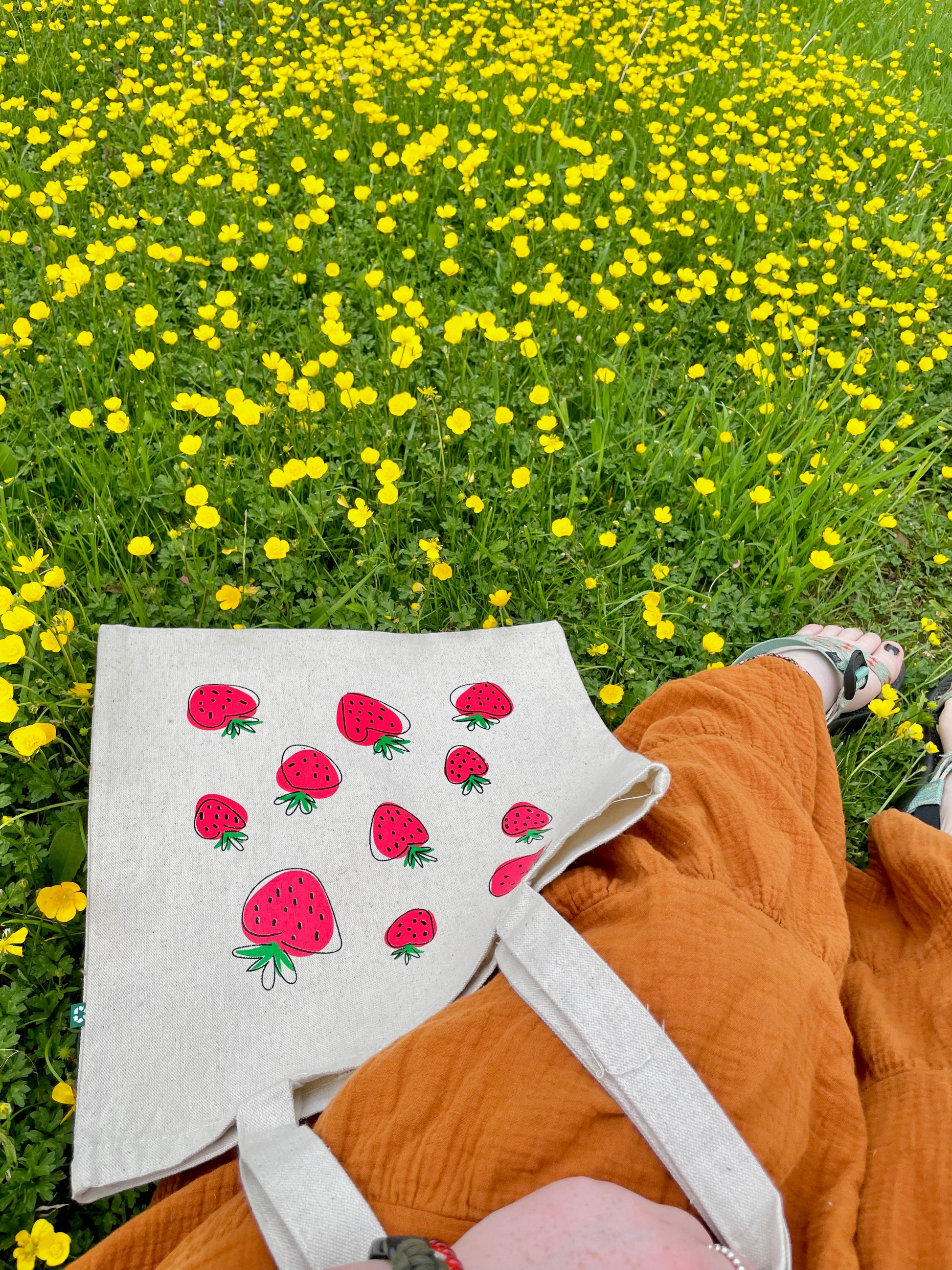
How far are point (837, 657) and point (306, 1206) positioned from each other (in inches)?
58.5

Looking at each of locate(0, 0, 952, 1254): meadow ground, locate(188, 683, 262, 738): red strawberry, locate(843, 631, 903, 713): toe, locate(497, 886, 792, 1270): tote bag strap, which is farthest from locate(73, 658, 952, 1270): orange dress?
locate(843, 631, 903, 713): toe

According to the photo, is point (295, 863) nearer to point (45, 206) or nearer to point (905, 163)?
point (45, 206)

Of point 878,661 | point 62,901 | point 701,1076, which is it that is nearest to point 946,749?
point 878,661

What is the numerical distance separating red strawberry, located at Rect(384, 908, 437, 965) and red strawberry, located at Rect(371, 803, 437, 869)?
0.26ft

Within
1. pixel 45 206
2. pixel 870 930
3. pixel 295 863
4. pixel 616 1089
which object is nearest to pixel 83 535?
pixel 295 863

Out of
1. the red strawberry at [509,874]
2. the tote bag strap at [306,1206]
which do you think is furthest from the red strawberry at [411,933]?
the tote bag strap at [306,1206]

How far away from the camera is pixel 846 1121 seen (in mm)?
964

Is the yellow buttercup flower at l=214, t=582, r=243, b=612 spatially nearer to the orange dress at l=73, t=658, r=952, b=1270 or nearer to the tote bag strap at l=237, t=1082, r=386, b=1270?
the orange dress at l=73, t=658, r=952, b=1270

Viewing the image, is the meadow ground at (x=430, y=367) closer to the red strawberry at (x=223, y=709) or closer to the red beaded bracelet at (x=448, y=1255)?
the red strawberry at (x=223, y=709)

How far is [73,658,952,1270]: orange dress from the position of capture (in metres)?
0.85

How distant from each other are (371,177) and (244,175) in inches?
19.6

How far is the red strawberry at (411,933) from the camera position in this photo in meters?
1.24

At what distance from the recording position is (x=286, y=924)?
48.4 inches

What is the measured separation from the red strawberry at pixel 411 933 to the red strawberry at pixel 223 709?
407 millimetres
